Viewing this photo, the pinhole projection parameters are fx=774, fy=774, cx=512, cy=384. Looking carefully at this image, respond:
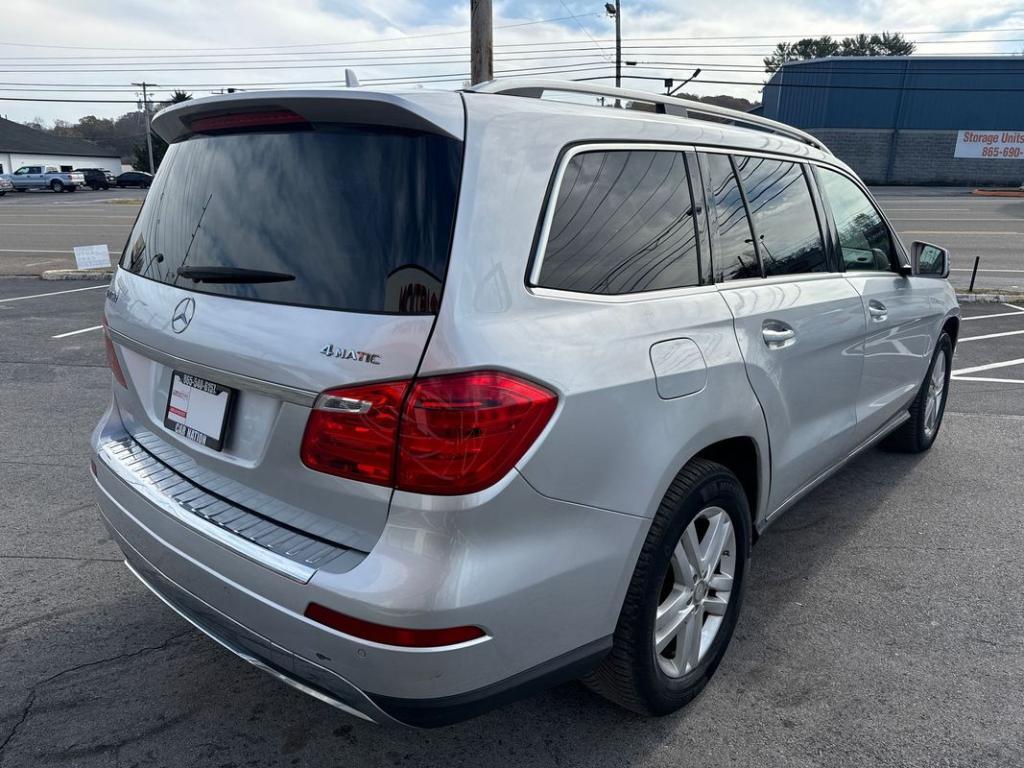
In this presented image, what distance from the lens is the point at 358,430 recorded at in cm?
180

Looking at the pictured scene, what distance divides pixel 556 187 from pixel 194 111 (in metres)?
1.17

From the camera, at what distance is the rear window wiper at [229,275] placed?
2.00 metres

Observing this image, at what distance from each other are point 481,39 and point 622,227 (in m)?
11.8

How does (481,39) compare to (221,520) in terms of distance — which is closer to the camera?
(221,520)

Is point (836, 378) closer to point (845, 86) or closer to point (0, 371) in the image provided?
point (0, 371)

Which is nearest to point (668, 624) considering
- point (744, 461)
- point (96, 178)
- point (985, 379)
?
point (744, 461)

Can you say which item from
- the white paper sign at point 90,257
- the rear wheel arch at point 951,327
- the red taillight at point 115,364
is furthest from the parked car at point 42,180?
the rear wheel arch at point 951,327

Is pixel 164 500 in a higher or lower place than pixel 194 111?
lower

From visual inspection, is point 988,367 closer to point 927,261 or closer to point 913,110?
point 927,261

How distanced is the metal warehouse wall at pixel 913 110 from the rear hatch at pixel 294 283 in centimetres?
4921

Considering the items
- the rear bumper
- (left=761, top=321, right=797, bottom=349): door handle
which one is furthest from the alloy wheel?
(left=761, top=321, right=797, bottom=349): door handle

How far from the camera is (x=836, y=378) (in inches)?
129

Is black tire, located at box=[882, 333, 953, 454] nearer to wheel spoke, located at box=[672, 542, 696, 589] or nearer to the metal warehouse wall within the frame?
wheel spoke, located at box=[672, 542, 696, 589]

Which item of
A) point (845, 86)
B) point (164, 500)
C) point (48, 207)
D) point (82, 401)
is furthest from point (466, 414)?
point (845, 86)
